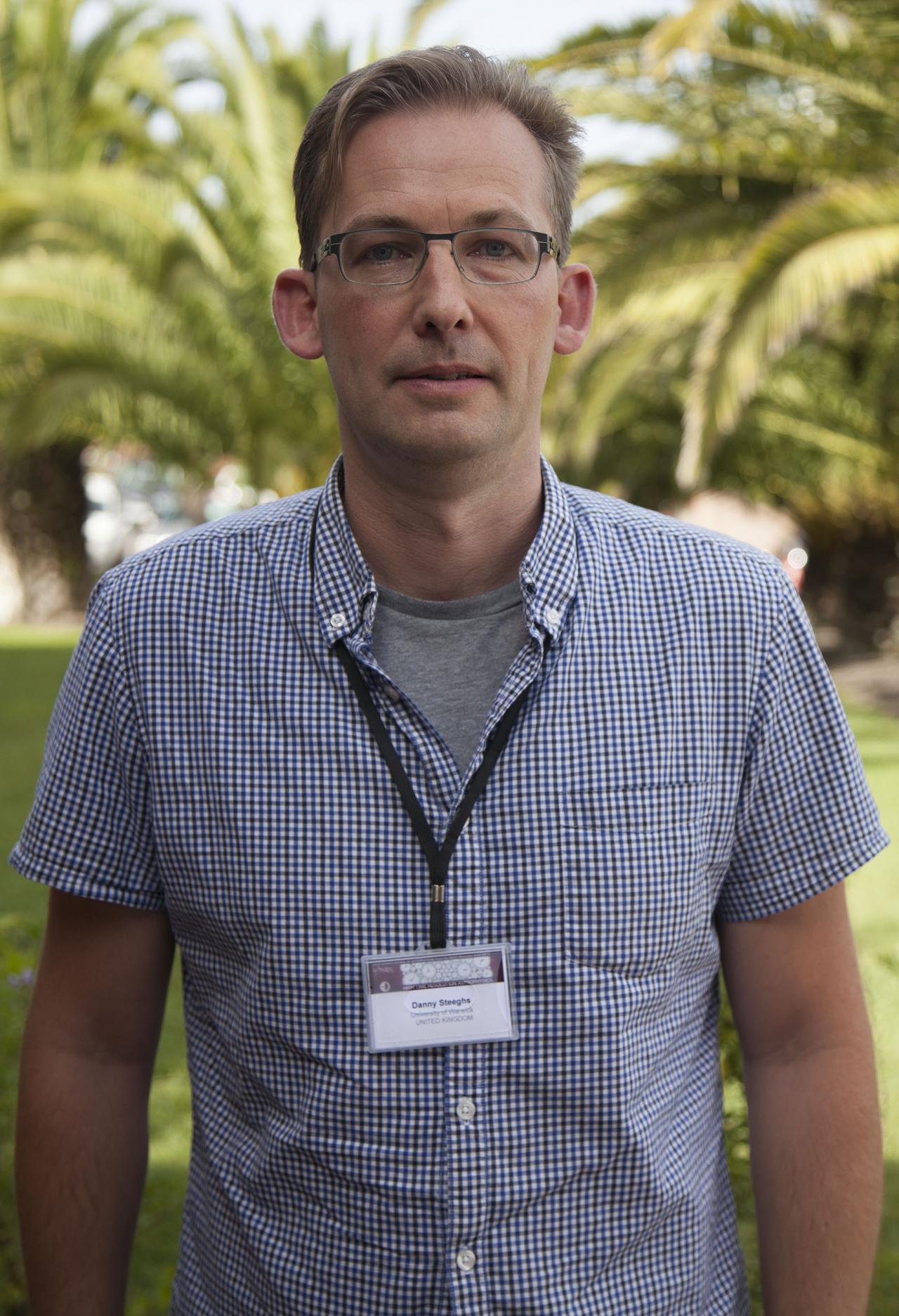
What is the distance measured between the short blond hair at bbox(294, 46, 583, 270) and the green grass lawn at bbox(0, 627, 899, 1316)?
1.49 m

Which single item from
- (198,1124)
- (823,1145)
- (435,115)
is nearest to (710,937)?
(823,1145)

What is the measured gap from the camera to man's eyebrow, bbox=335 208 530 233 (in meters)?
1.59

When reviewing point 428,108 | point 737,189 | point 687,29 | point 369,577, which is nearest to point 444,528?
point 369,577

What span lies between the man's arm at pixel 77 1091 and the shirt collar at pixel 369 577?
0.44 metres

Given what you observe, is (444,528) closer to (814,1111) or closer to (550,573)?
(550,573)

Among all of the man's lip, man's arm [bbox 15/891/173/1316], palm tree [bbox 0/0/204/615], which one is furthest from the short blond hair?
palm tree [bbox 0/0/204/615]

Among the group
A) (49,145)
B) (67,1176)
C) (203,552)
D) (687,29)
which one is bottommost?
(67,1176)

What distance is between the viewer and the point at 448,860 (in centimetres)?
153

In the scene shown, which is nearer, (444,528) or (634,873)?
(634,873)

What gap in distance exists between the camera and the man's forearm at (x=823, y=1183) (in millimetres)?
1593

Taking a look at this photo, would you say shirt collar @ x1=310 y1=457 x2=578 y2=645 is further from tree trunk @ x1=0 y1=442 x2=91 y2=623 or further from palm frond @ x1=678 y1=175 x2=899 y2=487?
tree trunk @ x1=0 y1=442 x2=91 y2=623

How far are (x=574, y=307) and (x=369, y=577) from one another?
479 millimetres

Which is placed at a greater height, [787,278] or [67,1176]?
[787,278]

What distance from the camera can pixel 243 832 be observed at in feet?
5.16
